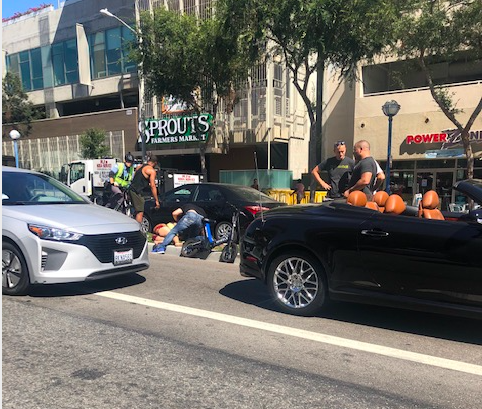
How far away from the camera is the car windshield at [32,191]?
18.9ft

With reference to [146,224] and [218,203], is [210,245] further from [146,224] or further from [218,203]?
[146,224]

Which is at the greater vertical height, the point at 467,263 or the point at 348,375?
the point at 467,263

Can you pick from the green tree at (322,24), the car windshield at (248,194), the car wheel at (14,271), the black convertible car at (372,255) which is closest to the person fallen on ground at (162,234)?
the car windshield at (248,194)

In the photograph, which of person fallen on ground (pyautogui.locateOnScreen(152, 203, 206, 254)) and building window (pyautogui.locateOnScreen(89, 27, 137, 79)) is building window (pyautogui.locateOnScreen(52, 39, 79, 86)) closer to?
building window (pyautogui.locateOnScreen(89, 27, 137, 79))

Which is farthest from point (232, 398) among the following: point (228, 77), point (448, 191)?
point (448, 191)

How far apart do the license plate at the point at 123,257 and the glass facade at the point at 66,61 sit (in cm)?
2224

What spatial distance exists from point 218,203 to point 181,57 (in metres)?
7.60

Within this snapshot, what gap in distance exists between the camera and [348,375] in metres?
3.44

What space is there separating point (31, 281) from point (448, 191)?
1716 cm

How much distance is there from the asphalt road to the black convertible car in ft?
1.22

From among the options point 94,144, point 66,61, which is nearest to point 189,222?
point 94,144

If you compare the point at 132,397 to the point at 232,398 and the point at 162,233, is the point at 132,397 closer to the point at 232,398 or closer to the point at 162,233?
the point at 232,398

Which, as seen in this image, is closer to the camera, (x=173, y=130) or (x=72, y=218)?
(x=72, y=218)

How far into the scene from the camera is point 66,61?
29766mm
